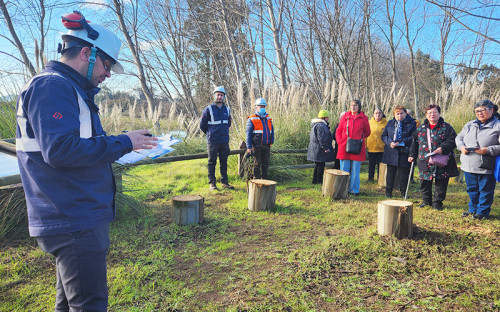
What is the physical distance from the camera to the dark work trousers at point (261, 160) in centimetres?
635

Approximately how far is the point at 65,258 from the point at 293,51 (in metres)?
13.0

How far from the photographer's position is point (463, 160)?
443 cm

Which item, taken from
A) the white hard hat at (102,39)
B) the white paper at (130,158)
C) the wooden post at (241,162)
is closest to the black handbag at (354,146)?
the wooden post at (241,162)

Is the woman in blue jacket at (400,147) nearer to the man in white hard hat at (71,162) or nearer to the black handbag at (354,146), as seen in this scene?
the black handbag at (354,146)

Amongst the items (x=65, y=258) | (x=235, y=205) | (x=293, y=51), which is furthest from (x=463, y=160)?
(x=293, y=51)

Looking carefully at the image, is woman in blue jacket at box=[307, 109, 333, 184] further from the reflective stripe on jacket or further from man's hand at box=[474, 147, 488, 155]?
man's hand at box=[474, 147, 488, 155]

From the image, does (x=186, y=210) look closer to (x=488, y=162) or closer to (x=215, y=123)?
(x=215, y=123)

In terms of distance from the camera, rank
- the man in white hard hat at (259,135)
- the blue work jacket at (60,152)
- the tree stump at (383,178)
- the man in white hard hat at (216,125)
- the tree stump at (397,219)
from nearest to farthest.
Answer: the blue work jacket at (60,152) → the tree stump at (397,219) → the man in white hard hat at (216,125) → the man in white hard hat at (259,135) → the tree stump at (383,178)

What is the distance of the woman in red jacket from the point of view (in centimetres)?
567

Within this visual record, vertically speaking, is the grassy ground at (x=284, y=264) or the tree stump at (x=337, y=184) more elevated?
the tree stump at (x=337, y=184)

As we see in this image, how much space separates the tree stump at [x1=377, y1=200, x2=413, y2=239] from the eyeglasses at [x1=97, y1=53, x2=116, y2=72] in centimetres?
333

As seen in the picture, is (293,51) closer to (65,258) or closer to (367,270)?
(367,270)

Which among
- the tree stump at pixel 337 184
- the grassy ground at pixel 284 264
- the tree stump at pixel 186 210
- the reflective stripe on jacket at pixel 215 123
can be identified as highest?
the reflective stripe on jacket at pixel 215 123

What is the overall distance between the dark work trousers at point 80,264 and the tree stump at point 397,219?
3222 mm
